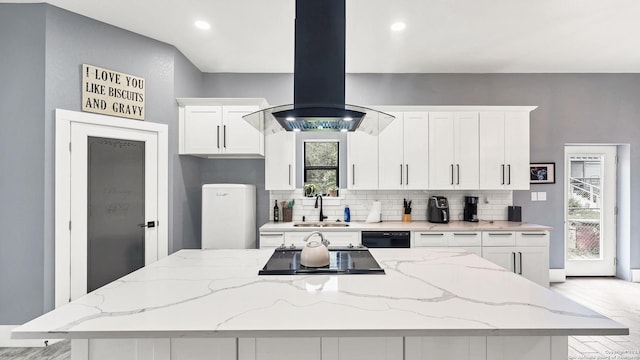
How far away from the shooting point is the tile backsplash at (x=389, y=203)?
4430 millimetres

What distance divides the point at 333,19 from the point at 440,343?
1.80 m

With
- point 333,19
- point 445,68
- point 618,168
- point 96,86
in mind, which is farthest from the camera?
point 618,168

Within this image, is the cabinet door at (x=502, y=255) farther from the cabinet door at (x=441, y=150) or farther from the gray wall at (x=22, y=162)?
the gray wall at (x=22, y=162)

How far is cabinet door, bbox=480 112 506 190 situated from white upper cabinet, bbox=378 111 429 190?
2.29ft

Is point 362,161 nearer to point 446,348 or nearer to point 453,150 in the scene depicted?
point 453,150

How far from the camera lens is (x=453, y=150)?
413cm

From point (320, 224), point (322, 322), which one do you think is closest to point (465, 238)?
point (320, 224)

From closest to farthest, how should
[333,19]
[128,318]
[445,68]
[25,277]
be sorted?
[128,318] → [333,19] → [25,277] → [445,68]

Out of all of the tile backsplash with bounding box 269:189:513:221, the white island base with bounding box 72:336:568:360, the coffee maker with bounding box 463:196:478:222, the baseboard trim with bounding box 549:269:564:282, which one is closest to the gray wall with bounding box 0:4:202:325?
the white island base with bounding box 72:336:568:360

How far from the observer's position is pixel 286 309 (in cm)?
132

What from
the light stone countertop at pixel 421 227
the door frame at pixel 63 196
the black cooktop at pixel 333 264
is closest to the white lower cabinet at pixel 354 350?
the black cooktop at pixel 333 264

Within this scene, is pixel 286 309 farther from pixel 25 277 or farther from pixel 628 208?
pixel 628 208

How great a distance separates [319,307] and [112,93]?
10.1 feet

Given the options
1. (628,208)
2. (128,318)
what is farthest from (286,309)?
(628,208)
